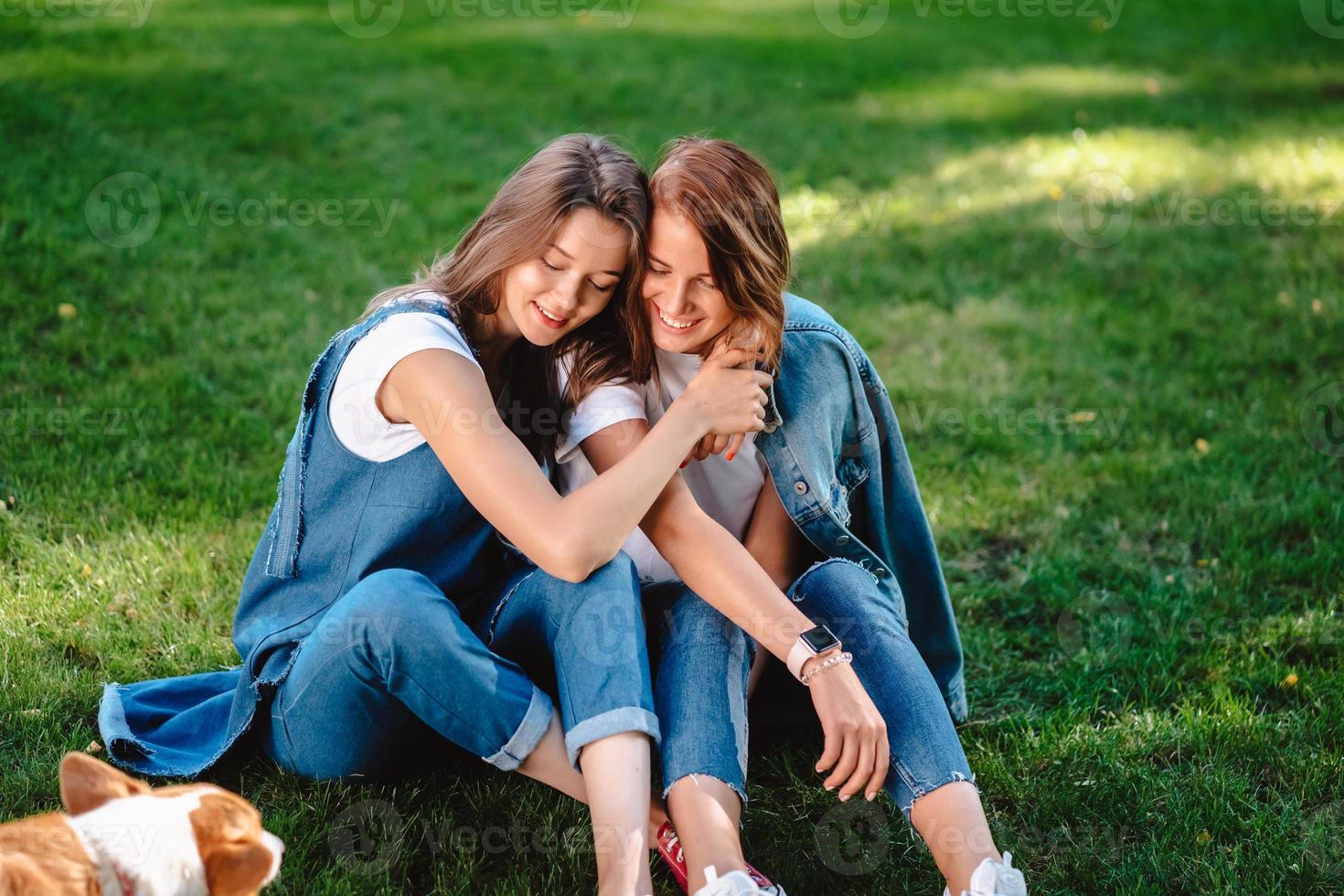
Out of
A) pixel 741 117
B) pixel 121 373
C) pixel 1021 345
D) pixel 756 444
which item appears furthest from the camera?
pixel 741 117

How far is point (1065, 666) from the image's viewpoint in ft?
10.7

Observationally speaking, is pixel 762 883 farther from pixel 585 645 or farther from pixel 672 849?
pixel 585 645

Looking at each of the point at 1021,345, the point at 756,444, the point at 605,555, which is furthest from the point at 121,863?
the point at 1021,345

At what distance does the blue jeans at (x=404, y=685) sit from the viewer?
217cm

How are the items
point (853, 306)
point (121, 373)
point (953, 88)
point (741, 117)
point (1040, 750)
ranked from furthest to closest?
point (953, 88) < point (741, 117) < point (853, 306) < point (121, 373) < point (1040, 750)

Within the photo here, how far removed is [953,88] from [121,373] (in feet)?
19.5

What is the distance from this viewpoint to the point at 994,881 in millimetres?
2131

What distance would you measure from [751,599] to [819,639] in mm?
154

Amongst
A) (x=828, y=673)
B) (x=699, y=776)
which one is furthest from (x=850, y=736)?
(x=699, y=776)

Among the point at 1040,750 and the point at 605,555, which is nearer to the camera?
the point at 605,555

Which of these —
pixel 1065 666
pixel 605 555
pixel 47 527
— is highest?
pixel 605 555

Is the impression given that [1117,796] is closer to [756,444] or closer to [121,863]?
[756,444]

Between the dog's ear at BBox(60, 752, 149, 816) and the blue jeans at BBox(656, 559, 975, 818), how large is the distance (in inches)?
39.0

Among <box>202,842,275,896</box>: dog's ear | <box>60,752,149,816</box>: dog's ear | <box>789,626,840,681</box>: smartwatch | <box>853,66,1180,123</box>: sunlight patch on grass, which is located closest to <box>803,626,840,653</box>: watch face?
<box>789,626,840,681</box>: smartwatch
